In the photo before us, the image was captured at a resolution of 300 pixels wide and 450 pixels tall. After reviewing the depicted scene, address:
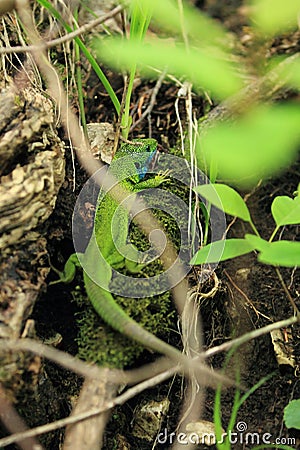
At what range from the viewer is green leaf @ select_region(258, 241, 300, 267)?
51.3 inches

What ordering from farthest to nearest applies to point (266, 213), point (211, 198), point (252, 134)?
point (266, 213) < point (211, 198) < point (252, 134)

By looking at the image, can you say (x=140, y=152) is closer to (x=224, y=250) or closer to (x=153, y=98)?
(x=153, y=98)

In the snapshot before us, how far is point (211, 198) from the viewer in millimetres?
1673

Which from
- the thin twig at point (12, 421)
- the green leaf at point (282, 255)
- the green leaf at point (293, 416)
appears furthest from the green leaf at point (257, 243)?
the thin twig at point (12, 421)

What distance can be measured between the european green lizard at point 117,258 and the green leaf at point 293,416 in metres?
0.29

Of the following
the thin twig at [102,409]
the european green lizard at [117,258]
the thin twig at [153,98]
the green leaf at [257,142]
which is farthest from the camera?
the thin twig at [153,98]

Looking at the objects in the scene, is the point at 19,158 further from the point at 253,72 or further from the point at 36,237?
the point at 253,72

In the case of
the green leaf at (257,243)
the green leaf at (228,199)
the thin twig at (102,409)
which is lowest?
the thin twig at (102,409)

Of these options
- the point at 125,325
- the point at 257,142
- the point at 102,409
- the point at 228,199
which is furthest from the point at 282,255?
the point at 102,409

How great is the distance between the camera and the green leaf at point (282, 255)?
1.30m

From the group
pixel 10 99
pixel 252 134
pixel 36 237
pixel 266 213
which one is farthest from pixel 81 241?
pixel 252 134

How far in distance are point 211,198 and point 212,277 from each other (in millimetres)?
647

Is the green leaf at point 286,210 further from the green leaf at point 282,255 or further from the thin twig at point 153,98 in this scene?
the thin twig at point 153,98

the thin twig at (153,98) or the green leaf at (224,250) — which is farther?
the thin twig at (153,98)
